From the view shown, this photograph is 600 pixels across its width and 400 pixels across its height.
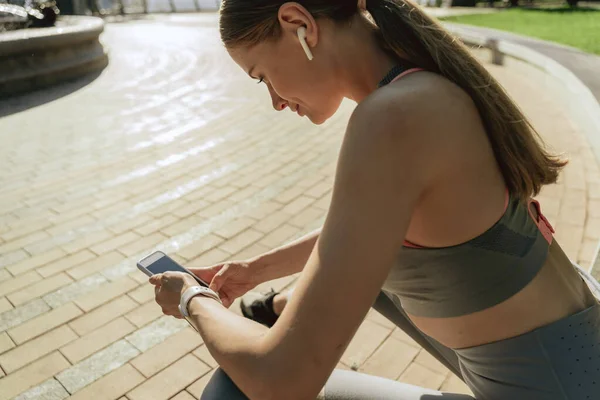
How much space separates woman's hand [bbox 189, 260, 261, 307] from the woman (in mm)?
357

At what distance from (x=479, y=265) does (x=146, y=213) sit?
363 centimetres

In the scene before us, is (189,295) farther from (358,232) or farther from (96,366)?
(96,366)

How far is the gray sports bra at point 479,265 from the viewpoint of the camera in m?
1.23

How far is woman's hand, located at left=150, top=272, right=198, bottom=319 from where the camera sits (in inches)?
59.4

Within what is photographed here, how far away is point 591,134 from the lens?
531 cm

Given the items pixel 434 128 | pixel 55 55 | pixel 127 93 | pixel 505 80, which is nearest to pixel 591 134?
pixel 505 80

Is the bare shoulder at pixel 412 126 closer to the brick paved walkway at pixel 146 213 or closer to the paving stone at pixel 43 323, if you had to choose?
the brick paved walkway at pixel 146 213

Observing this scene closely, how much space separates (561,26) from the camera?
1360 cm

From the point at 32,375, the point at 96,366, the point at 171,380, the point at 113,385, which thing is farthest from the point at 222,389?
the point at 32,375

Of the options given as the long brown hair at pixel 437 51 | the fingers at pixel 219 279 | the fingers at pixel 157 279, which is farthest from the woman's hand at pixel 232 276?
the long brown hair at pixel 437 51

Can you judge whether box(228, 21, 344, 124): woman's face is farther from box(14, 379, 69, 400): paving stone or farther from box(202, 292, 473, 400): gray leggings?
box(14, 379, 69, 400): paving stone

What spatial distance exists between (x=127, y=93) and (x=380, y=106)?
831cm

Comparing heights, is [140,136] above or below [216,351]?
below

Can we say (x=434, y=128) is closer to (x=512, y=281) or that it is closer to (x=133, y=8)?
(x=512, y=281)
